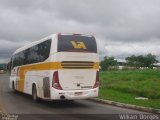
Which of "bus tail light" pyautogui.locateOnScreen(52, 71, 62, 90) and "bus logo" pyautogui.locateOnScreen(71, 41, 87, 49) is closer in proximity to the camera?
"bus tail light" pyautogui.locateOnScreen(52, 71, 62, 90)

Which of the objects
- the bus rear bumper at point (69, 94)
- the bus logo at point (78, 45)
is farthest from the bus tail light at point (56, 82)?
the bus logo at point (78, 45)

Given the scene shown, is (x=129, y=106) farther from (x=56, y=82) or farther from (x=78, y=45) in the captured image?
(x=78, y=45)

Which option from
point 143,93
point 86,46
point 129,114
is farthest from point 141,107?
point 143,93

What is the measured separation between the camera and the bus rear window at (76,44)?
17.3m

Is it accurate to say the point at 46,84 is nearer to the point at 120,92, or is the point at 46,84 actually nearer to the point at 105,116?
the point at 105,116

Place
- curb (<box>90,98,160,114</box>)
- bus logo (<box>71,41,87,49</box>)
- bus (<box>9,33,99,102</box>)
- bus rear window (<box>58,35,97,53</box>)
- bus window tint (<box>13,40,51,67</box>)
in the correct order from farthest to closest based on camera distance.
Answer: bus window tint (<box>13,40,51,67</box>) < bus logo (<box>71,41,87,49</box>) < bus rear window (<box>58,35,97,53</box>) < bus (<box>9,33,99,102</box>) < curb (<box>90,98,160,114</box>)

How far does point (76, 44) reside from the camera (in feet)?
57.5

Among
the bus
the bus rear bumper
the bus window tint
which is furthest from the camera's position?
the bus window tint

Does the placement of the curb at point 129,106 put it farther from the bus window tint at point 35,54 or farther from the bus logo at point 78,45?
the bus window tint at point 35,54

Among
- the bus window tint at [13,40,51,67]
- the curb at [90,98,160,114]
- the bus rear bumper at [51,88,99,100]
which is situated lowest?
the curb at [90,98,160,114]

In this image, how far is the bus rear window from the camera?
17.3 m

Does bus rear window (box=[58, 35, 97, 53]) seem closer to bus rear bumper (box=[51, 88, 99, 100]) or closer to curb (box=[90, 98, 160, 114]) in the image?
bus rear bumper (box=[51, 88, 99, 100])

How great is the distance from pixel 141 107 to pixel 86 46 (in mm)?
3988

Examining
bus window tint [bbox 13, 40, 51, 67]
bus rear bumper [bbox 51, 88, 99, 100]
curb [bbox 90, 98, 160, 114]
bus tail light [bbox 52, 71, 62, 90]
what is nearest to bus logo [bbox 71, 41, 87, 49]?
bus window tint [bbox 13, 40, 51, 67]
